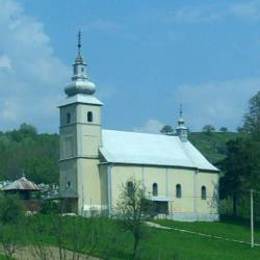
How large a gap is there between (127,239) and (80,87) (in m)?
25.5

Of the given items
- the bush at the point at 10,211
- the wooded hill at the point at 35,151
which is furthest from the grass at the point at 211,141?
the bush at the point at 10,211

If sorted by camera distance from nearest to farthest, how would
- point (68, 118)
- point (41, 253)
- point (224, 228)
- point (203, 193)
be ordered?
point (41, 253) < point (224, 228) < point (68, 118) < point (203, 193)

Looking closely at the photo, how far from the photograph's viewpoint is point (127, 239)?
51281 mm

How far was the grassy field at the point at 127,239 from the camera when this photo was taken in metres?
26.8

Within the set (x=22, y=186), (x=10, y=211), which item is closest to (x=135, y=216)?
(x=10, y=211)

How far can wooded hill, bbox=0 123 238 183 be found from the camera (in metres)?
121

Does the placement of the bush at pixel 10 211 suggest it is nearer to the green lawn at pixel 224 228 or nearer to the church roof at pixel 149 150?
the green lawn at pixel 224 228

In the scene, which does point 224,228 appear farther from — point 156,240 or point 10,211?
point 10,211

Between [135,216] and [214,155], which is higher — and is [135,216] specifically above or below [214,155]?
below

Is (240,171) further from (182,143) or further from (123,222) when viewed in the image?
(123,222)

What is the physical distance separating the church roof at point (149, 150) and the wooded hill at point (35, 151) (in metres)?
27.1

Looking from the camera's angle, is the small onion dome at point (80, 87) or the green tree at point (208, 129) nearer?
the small onion dome at point (80, 87)

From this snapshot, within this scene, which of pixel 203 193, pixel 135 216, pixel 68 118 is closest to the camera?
pixel 135 216

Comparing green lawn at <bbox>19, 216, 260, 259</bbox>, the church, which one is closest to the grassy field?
green lawn at <bbox>19, 216, 260, 259</bbox>
